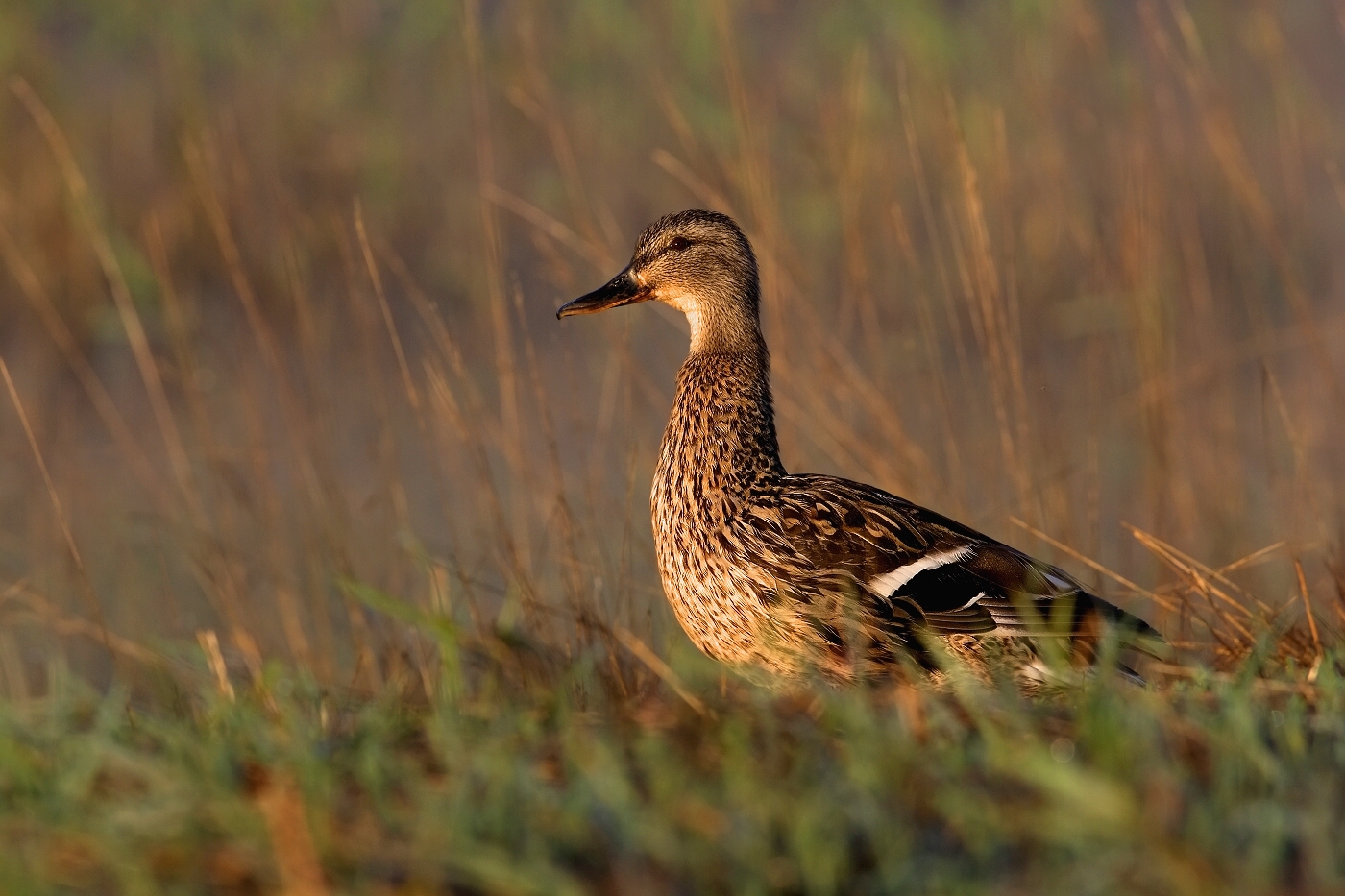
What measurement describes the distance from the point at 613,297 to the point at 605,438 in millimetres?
1185

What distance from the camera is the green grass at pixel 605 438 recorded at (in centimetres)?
235

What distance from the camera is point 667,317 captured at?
27.1ft

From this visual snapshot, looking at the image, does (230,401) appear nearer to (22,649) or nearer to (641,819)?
(22,649)

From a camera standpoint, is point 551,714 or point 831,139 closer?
point 551,714

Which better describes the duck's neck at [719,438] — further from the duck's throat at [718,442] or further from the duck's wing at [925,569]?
the duck's wing at [925,569]

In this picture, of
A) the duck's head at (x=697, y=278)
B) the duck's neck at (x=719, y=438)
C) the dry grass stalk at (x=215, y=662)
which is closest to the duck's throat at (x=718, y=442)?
the duck's neck at (x=719, y=438)

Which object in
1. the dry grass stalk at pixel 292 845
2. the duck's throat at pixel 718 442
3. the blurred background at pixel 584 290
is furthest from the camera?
the blurred background at pixel 584 290

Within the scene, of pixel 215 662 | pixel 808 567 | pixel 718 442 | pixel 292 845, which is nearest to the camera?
pixel 292 845

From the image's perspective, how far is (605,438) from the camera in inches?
243


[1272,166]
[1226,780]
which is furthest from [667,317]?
[1226,780]

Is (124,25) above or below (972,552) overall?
above

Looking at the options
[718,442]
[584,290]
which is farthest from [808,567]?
[584,290]

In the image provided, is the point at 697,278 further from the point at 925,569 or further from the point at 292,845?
the point at 292,845

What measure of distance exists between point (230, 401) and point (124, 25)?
9.95 ft
